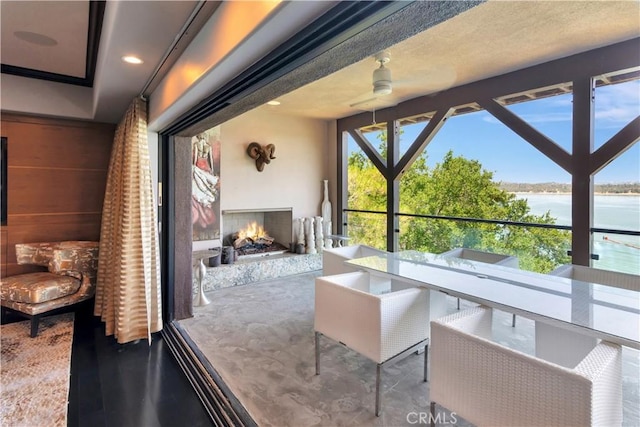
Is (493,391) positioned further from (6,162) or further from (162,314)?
(6,162)

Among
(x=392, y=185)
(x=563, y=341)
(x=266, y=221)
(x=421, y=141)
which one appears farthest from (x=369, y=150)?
(x=563, y=341)

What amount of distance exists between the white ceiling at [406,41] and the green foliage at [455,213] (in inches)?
49.3

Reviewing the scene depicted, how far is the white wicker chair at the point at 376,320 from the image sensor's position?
6.10 ft

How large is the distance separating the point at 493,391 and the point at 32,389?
2.77 m

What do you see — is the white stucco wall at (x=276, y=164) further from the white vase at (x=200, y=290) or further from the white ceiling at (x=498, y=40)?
the white ceiling at (x=498, y=40)

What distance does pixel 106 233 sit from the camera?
3111mm

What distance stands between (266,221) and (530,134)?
3840mm

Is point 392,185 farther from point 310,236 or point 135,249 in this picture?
point 135,249

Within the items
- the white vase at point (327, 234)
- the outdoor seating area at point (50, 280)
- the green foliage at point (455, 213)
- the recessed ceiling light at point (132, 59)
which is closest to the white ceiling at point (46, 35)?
the recessed ceiling light at point (132, 59)

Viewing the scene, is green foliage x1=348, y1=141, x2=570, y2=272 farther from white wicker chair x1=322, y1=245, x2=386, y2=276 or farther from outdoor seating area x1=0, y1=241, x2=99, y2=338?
outdoor seating area x1=0, y1=241, x2=99, y2=338

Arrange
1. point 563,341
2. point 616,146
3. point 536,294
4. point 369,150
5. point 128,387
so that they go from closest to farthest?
point 563,341 < point 536,294 < point 128,387 < point 616,146 < point 369,150

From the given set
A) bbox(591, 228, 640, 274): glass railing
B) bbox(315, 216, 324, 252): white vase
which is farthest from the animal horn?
bbox(591, 228, 640, 274): glass railing

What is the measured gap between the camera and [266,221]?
17.8ft

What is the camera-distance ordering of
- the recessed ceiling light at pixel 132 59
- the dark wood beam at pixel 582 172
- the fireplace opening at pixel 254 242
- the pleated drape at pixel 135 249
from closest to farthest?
1. the recessed ceiling light at pixel 132 59
2. the pleated drape at pixel 135 249
3. the dark wood beam at pixel 582 172
4. the fireplace opening at pixel 254 242
